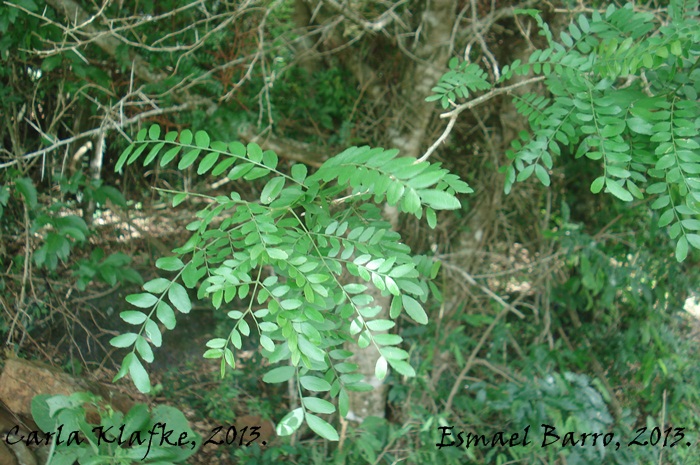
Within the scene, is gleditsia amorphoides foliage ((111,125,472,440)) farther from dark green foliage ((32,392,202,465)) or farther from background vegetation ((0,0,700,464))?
Answer: background vegetation ((0,0,700,464))

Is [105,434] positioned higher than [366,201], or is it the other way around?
[366,201]

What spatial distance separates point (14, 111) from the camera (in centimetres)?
Result: 281

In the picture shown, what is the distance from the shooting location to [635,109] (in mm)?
1464

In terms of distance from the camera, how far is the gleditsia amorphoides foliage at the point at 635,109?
1349mm

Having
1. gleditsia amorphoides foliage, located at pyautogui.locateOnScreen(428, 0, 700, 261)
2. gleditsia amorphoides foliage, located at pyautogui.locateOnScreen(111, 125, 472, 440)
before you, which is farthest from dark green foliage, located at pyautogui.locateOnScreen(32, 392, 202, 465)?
gleditsia amorphoides foliage, located at pyautogui.locateOnScreen(428, 0, 700, 261)

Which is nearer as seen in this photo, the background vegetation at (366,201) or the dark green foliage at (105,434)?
the dark green foliage at (105,434)

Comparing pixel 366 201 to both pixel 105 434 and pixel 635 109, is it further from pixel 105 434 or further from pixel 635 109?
pixel 105 434

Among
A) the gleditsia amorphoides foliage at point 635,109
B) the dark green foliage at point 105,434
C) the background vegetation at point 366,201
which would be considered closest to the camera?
the gleditsia amorphoides foliage at point 635,109

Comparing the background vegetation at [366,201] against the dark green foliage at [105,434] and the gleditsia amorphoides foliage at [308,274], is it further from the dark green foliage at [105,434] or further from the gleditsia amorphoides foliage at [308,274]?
the gleditsia amorphoides foliage at [308,274]

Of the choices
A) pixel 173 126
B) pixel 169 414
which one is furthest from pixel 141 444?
pixel 173 126

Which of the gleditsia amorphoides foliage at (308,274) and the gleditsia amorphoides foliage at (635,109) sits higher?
the gleditsia amorphoides foliage at (635,109)

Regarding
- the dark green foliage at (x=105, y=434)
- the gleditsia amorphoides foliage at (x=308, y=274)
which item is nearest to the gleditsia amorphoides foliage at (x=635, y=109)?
the gleditsia amorphoides foliage at (x=308, y=274)

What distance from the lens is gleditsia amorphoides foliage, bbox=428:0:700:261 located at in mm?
1349

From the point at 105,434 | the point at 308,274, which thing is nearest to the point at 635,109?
the point at 308,274
